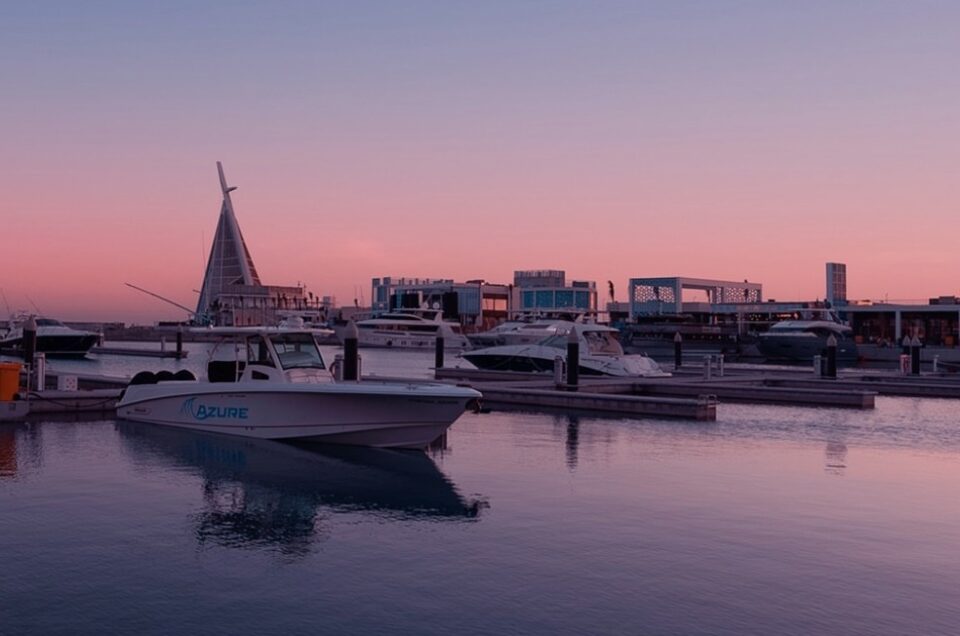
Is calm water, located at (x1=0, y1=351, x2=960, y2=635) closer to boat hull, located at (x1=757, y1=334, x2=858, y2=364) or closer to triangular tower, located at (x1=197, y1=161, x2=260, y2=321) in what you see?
boat hull, located at (x1=757, y1=334, x2=858, y2=364)

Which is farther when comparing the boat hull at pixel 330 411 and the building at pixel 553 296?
the building at pixel 553 296

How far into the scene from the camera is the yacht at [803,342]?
76.7m

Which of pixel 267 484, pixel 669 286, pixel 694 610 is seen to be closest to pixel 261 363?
pixel 267 484

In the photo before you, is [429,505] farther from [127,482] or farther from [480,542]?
[127,482]

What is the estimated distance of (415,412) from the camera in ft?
65.0

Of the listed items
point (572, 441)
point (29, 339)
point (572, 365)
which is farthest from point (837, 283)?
point (572, 441)

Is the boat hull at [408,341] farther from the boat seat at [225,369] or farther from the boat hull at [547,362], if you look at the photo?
the boat seat at [225,369]

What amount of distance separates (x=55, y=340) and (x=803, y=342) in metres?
55.8

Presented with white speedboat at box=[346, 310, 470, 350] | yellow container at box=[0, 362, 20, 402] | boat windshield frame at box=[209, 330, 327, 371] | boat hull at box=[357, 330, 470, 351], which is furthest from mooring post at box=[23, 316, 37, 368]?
boat hull at box=[357, 330, 470, 351]

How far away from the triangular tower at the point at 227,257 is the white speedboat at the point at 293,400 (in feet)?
343

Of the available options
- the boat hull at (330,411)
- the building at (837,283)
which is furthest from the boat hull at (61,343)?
the building at (837,283)

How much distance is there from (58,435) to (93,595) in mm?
13196

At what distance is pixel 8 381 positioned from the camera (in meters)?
24.3

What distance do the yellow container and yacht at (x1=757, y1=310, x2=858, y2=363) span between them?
207ft
